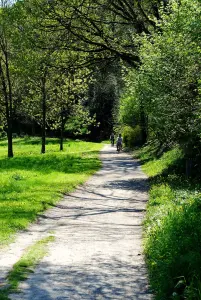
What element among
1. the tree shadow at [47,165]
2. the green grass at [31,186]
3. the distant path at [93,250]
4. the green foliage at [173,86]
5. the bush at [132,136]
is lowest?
the distant path at [93,250]

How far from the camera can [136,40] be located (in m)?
21.2

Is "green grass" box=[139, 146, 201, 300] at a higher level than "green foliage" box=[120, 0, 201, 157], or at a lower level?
lower

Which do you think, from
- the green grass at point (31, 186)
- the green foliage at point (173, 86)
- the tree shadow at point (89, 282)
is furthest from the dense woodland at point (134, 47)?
the tree shadow at point (89, 282)

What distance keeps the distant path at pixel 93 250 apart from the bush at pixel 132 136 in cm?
2858

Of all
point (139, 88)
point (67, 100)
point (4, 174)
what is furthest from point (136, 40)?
point (67, 100)

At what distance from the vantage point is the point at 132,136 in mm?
49188

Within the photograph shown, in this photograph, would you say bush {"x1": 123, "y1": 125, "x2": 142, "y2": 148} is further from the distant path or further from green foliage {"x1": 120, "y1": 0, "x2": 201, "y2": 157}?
green foliage {"x1": 120, "y1": 0, "x2": 201, "y2": 157}

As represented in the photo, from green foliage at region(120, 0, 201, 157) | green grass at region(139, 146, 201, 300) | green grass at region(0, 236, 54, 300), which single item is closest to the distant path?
green grass at region(0, 236, 54, 300)

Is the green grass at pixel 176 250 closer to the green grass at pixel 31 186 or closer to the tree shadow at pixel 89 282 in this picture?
the tree shadow at pixel 89 282

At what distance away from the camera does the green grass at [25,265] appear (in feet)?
25.3

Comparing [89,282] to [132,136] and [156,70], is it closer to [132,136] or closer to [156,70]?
[156,70]

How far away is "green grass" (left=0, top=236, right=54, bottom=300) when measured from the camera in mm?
7716

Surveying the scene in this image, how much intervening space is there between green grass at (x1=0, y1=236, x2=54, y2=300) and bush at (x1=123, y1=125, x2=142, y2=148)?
37.7 m

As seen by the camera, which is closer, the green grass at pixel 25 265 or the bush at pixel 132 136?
the green grass at pixel 25 265
